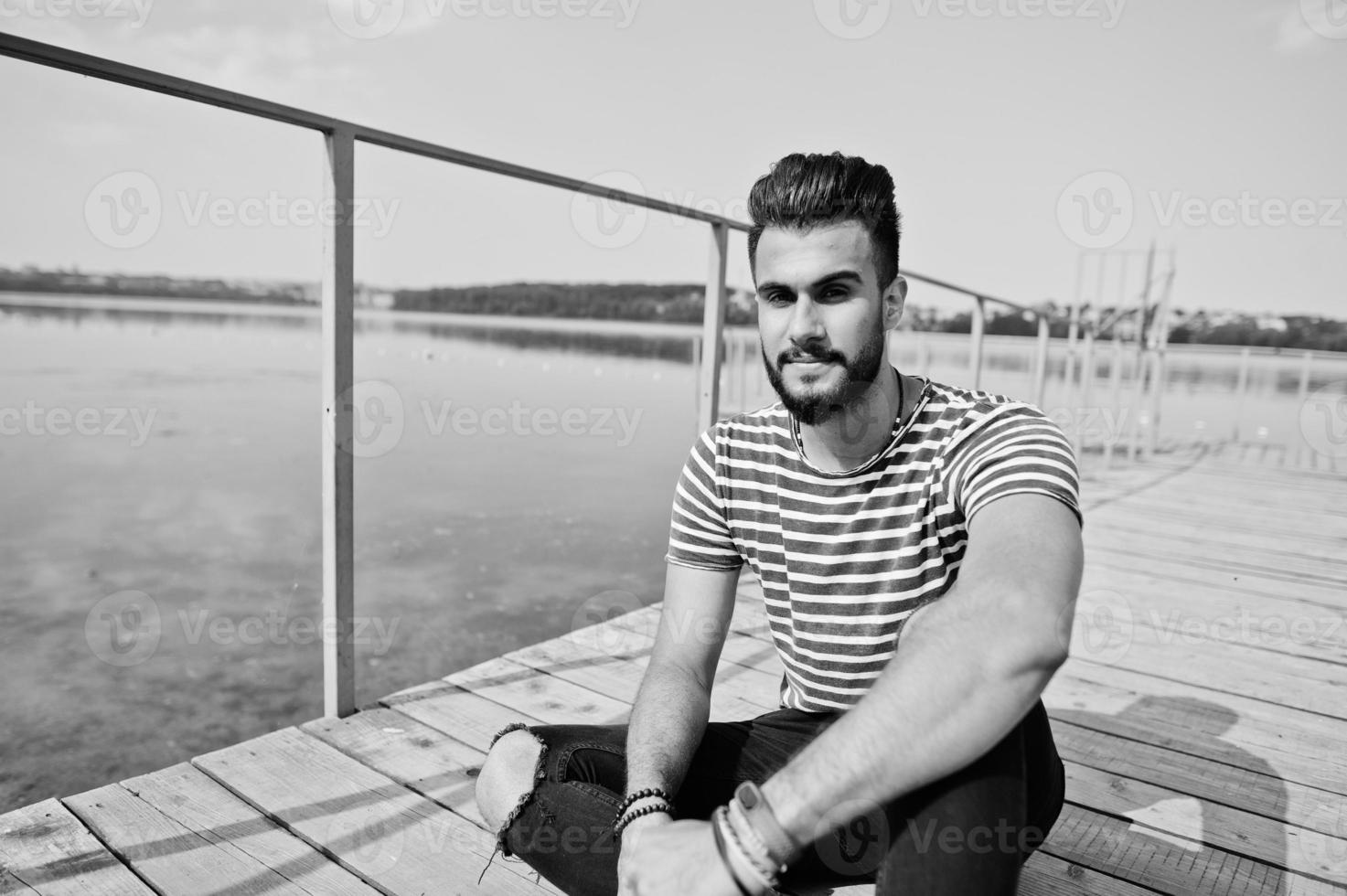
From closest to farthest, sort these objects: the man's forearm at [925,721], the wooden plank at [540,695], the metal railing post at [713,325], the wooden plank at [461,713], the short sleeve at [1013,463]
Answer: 1. the man's forearm at [925,721]
2. the short sleeve at [1013,463]
3. the wooden plank at [461,713]
4. the wooden plank at [540,695]
5. the metal railing post at [713,325]

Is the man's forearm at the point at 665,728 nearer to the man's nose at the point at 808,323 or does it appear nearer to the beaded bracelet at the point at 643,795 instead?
the beaded bracelet at the point at 643,795

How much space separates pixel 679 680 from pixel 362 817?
0.60 meters

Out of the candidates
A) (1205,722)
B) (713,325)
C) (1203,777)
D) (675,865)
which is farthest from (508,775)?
(1205,722)

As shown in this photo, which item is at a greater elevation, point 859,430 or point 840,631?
point 859,430

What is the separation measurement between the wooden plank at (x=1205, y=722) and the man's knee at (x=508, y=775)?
1.34 meters

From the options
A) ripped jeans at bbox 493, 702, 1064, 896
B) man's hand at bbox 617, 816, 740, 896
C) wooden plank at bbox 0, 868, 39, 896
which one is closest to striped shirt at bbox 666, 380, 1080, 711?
ripped jeans at bbox 493, 702, 1064, 896

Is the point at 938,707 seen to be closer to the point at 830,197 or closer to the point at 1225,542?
the point at 830,197

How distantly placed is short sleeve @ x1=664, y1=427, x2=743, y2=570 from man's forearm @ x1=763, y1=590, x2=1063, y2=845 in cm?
50

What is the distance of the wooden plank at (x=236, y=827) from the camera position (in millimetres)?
1158

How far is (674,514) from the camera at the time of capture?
50.1 inches

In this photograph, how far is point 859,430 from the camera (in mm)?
1132

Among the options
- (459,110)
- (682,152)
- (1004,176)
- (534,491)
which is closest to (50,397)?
(459,110)

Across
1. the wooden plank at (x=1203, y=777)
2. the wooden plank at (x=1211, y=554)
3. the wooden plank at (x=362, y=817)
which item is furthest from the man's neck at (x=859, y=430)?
the wooden plank at (x=1211, y=554)

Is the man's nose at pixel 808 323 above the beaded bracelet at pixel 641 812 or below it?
above
